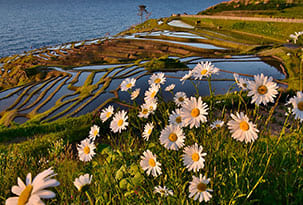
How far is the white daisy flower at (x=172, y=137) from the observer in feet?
4.51

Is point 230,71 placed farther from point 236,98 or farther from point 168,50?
point 168,50

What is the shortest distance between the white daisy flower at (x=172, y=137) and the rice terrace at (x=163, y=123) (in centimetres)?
1

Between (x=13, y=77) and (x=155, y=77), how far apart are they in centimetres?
1360

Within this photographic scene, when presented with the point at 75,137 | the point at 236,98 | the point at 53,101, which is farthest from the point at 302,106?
the point at 53,101

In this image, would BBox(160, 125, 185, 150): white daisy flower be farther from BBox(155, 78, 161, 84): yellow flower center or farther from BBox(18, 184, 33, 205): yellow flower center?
BBox(18, 184, 33, 205): yellow flower center

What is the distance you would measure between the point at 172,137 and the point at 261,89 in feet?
2.21

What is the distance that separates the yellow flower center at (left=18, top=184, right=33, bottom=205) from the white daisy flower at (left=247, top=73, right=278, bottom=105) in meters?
1.28

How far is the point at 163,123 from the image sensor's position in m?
5.52

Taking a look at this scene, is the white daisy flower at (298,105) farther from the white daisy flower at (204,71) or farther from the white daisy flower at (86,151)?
the white daisy flower at (86,151)

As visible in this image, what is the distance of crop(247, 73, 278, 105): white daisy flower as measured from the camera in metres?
1.19

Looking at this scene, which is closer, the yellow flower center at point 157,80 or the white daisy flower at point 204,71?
the white daisy flower at point 204,71

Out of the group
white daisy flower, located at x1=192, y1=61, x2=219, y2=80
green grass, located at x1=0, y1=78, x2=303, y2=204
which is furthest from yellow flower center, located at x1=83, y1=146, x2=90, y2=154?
white daisy flower, located at x1=192, y1=61, x2=219, y2=80

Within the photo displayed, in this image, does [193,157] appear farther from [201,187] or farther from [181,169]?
[181,169]

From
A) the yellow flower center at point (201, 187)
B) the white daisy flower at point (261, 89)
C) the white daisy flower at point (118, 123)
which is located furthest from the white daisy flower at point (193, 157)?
the white daisy flower at point (118, 123)
